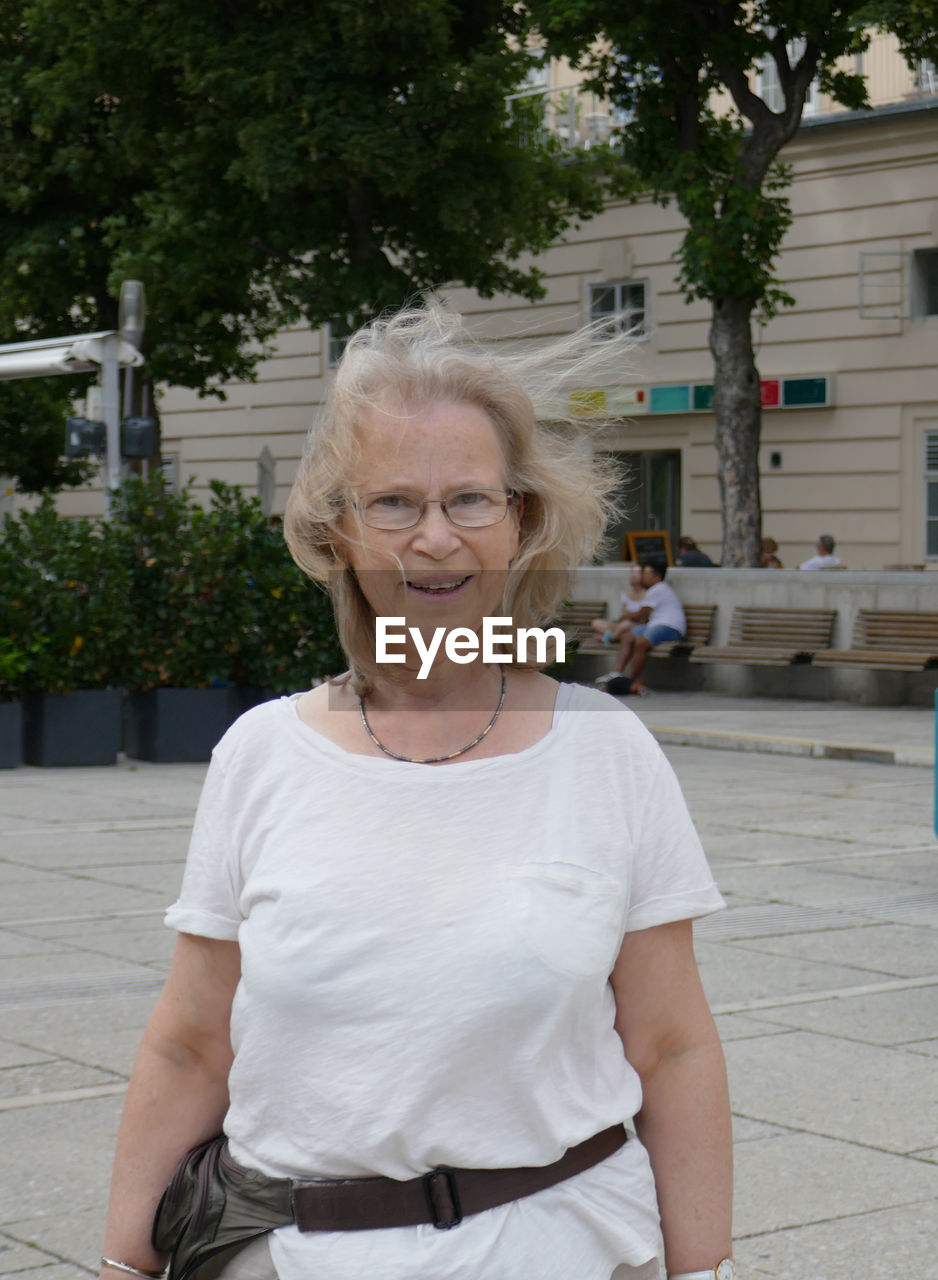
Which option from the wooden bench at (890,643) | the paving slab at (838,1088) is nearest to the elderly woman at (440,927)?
the paving slab at (838,1088)

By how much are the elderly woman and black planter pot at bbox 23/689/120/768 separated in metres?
11.8

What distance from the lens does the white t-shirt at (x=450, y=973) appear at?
179 cm

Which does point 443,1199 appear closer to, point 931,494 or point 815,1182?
point 815,1182

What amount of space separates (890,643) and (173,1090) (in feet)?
61.0

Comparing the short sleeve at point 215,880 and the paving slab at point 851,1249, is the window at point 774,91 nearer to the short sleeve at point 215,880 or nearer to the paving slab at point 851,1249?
the paving slab at point 851,1249

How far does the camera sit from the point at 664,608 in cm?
2116

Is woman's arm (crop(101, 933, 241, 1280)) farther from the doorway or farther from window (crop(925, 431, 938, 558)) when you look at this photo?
the doorway

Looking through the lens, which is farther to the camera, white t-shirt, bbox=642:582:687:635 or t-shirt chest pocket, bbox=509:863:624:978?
white t-shirt, bbox=642:582:687:635

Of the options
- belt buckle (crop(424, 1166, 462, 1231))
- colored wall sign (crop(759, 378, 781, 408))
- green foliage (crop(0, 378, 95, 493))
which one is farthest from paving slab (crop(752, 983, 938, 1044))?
green foliage (crop(0, 378, 95, 493))

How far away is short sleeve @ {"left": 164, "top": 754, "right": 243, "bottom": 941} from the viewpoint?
196 centimetres

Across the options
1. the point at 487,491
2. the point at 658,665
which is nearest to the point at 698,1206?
the point at 487,491

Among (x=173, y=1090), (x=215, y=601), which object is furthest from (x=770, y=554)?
(x=173, y=1090)

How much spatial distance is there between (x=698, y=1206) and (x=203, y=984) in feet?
1.91

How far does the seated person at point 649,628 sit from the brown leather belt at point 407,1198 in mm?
18872
